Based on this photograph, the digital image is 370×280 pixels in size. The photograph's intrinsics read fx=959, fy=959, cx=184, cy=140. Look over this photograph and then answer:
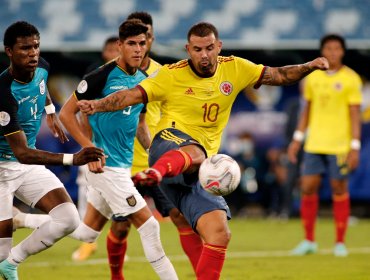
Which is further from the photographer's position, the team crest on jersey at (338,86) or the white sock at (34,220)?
the team crest on jersey at (338,86)

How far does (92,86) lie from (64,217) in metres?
1.25

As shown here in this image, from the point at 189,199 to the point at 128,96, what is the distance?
1003 mm

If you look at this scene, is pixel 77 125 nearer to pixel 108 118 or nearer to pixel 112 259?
pixel 108 118

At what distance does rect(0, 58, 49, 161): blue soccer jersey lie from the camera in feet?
27.0

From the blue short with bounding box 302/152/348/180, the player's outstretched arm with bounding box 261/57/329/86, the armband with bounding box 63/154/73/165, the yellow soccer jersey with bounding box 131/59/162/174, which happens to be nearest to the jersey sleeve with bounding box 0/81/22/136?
the armband with bounding box 63/154/73/165

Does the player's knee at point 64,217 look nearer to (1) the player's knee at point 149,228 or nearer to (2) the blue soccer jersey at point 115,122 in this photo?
(1) the player's knee at point 149,228

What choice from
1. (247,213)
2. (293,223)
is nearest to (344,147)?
(293,223)

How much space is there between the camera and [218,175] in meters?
7.65

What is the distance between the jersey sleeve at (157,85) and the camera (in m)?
8.09

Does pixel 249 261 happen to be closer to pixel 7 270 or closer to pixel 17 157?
pixel 7 270

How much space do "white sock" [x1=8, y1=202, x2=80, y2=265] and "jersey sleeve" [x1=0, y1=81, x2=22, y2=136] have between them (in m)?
0.93

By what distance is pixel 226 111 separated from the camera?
8422 millimetres

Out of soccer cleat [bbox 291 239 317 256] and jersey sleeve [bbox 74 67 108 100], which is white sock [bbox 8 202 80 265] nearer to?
jersey sleeve [bbox 74 67 108 100]

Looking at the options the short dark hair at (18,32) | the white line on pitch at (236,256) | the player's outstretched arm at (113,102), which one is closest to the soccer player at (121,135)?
the short dark hair at (18,32)
